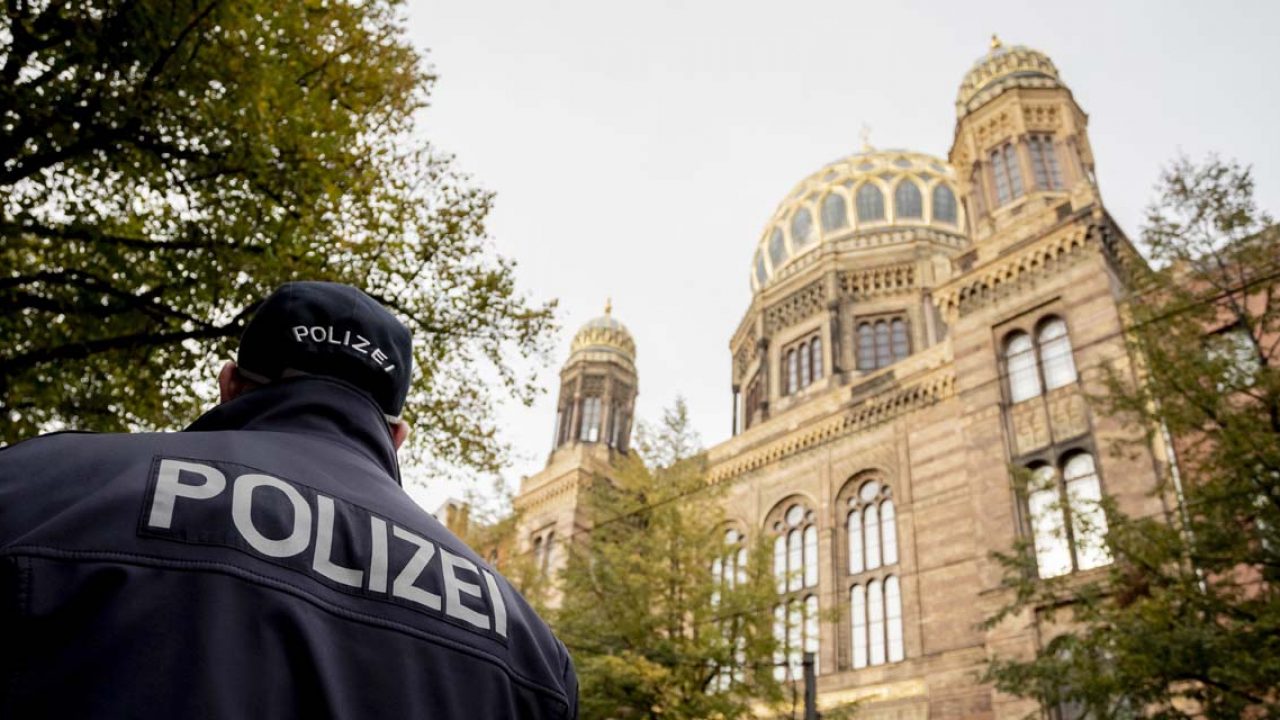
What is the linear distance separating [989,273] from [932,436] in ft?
13.6

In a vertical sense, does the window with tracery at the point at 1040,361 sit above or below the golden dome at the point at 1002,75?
below

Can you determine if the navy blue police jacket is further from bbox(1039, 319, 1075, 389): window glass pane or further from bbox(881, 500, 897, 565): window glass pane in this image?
bbox(881, 500, 897, 565): window glass pane

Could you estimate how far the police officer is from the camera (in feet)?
3.59

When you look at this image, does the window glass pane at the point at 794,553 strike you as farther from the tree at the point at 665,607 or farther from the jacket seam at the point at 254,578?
the jacket seam at the point at 254,578

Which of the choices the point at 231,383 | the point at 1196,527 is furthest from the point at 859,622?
the point at 231,383

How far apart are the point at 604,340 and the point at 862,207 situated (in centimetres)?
Result: 1195

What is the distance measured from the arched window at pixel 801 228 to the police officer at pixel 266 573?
3471cm

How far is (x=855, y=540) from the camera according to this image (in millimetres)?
21594

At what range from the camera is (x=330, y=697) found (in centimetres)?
124

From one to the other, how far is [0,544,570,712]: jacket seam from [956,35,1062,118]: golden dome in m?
24.2

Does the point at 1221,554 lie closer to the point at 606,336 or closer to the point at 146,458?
the point at 146,458

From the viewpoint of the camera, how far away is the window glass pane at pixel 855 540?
69.4ft

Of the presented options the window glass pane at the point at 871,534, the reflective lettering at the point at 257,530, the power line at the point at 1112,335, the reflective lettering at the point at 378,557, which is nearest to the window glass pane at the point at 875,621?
the window glass pane at the point at 871,534

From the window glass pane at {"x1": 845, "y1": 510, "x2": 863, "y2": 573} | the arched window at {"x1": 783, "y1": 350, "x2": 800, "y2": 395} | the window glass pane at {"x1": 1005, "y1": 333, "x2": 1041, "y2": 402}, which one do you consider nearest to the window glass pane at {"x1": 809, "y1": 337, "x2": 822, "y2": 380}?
the arched window at {"x1": 783, "y1": 350, "x2": 800, "y2": 395}
